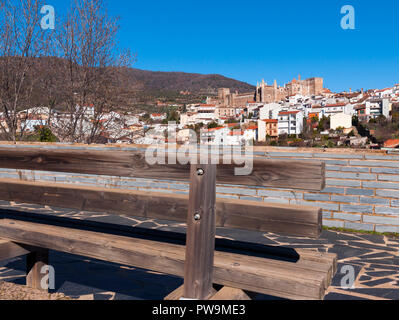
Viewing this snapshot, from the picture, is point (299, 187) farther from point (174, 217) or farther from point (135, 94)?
point (135, 94)

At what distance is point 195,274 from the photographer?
177cm

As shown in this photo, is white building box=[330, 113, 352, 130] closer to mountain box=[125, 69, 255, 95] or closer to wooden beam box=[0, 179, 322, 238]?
mountain box=[125, 69, 255, 95]

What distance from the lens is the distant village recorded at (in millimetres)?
12830

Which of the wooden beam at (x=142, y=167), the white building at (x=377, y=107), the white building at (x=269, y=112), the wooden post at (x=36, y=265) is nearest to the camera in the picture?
the wooden beam at (x=142, y=167)

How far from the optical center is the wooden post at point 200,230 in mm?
1763

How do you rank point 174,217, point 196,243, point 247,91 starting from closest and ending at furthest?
point 196,243 → point 174,217 → point 247,91

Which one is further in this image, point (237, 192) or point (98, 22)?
point (98, 22)

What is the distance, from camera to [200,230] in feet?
5.79

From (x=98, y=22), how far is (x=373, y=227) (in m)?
10.2

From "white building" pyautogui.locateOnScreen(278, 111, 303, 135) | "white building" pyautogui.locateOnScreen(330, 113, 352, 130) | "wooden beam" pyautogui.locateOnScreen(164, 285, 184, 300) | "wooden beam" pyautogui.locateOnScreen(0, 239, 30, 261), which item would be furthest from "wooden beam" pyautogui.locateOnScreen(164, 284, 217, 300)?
"white building" pyautogui.locateOnScreen(278, 111, 303, 135)

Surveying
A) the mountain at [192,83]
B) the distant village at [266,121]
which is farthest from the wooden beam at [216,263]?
the mountain at [192,83]

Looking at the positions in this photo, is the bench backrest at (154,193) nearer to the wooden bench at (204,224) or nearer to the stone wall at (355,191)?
the wooden bench at (204,224)

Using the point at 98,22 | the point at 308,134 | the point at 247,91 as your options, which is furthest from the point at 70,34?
the point at 247,91

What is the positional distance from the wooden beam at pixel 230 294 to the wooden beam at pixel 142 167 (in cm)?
52
